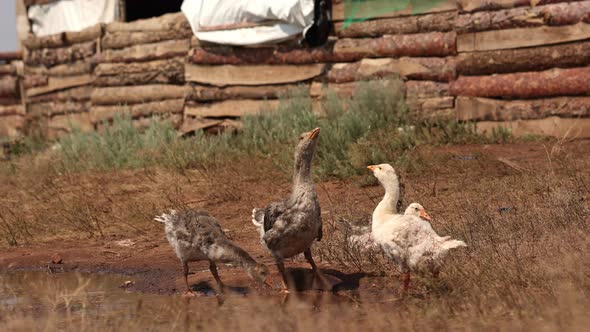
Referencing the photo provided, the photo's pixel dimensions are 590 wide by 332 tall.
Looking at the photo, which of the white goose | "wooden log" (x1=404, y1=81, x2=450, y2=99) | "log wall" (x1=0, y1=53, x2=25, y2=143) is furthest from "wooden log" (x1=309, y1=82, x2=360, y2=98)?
"log wall" (x1=0, y1=53, x2=25, y2=143)

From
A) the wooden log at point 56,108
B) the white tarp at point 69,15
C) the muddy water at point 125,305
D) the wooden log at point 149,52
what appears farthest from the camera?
the wooden log at point 56,108

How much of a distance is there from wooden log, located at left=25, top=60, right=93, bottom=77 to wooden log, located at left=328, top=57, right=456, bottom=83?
6.90 metres

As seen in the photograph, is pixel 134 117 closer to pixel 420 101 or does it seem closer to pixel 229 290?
pixel 420 101

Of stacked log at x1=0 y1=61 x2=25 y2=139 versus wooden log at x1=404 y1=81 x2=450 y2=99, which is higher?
wooden log at x1=404 y1=81 x2=450 y2=99

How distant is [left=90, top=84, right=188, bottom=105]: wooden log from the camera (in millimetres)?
18172

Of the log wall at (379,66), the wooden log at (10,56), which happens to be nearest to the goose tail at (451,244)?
the log wall at (379,66)

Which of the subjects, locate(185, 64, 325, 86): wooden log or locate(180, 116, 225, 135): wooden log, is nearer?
locate(185, 64, 325, 86): wooden log

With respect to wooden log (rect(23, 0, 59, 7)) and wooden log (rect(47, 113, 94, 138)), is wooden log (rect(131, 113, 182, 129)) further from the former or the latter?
wooden log (rect(23, 0, 59, 7))

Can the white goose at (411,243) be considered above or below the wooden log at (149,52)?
above

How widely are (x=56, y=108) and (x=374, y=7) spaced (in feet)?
30.8

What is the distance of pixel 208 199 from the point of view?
39.3ft

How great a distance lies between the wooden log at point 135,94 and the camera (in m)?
18.2

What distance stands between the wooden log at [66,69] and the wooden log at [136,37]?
0.91 m

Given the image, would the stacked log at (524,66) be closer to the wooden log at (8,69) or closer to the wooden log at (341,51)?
the wooden log at (341,51)
